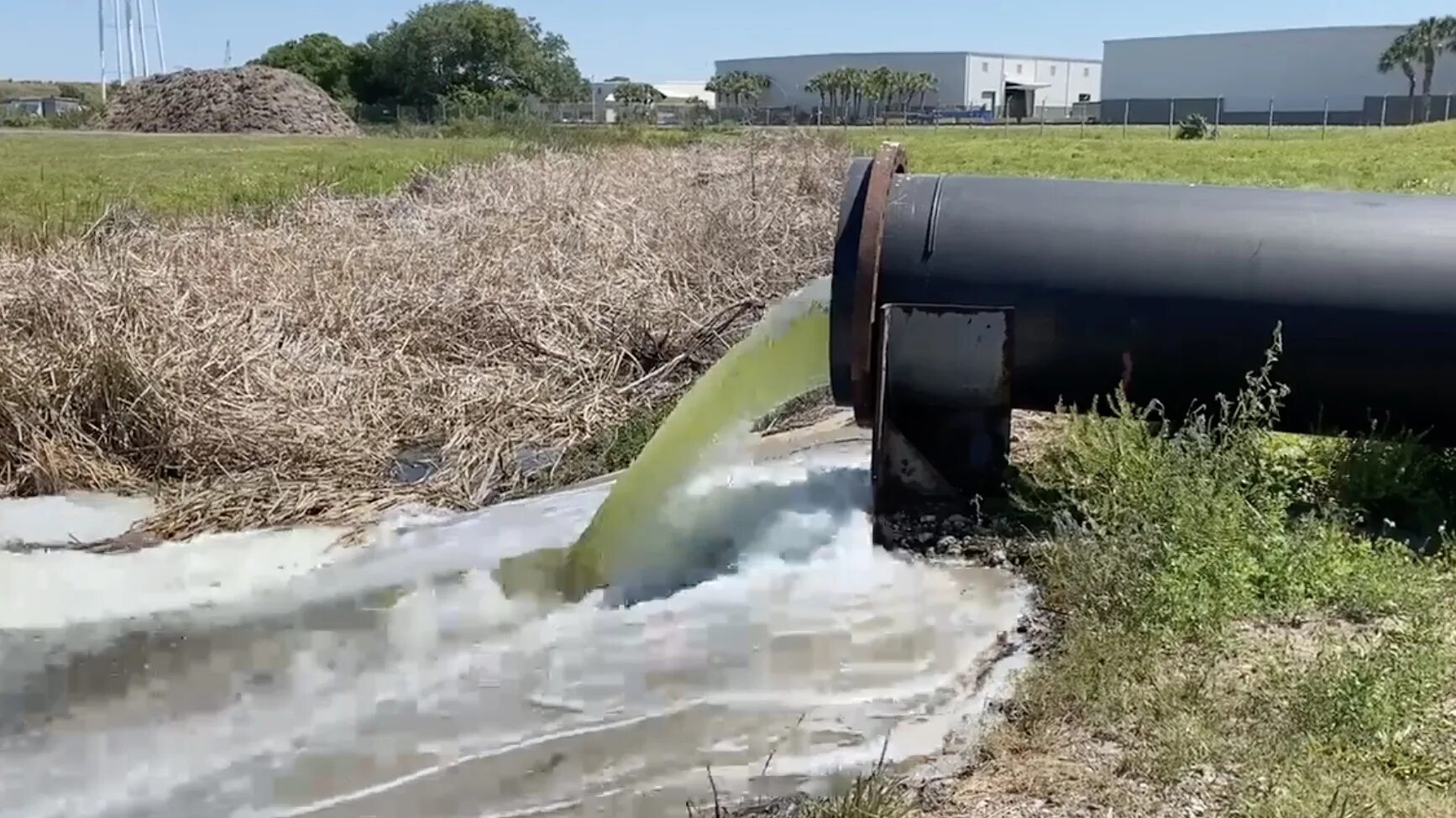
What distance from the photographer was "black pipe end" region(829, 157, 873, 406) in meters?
5.08

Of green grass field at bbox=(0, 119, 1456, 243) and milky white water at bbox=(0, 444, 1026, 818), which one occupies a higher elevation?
green grass field at bbox=(0, 119, 1456, 243)

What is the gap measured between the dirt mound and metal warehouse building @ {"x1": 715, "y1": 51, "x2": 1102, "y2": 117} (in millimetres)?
47003

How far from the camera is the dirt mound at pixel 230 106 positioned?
129 feet

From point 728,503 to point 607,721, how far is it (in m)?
1.88

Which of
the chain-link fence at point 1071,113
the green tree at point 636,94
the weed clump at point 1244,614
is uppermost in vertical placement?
the green tree at point 636,94

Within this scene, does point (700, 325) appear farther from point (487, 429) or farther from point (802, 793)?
point (802, 793)

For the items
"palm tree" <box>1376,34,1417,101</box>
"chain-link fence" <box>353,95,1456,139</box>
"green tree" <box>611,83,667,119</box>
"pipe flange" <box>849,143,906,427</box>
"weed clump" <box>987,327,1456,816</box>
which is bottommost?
"weed clump" <box>987,327,1456,816</box>

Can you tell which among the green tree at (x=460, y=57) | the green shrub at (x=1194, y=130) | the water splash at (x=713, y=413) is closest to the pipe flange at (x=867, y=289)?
the water splash at (x=713, y=413)

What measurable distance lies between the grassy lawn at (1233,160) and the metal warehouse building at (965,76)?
52.9 metres

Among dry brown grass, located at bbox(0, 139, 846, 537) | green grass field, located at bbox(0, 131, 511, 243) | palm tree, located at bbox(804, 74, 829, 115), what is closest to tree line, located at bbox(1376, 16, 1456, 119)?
palm tree, located at bbox(804, 74, 829, 115)

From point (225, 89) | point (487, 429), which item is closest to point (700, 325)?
point (487, 429)

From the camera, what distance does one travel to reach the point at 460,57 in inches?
2589

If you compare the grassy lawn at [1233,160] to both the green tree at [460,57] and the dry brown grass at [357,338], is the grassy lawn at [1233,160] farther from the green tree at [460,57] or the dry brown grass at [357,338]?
the green tree at [460,57]

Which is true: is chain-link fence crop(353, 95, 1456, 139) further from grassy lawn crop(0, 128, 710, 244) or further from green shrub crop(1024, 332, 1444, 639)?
green shrub crop(1024, 332, 1444, 639)
